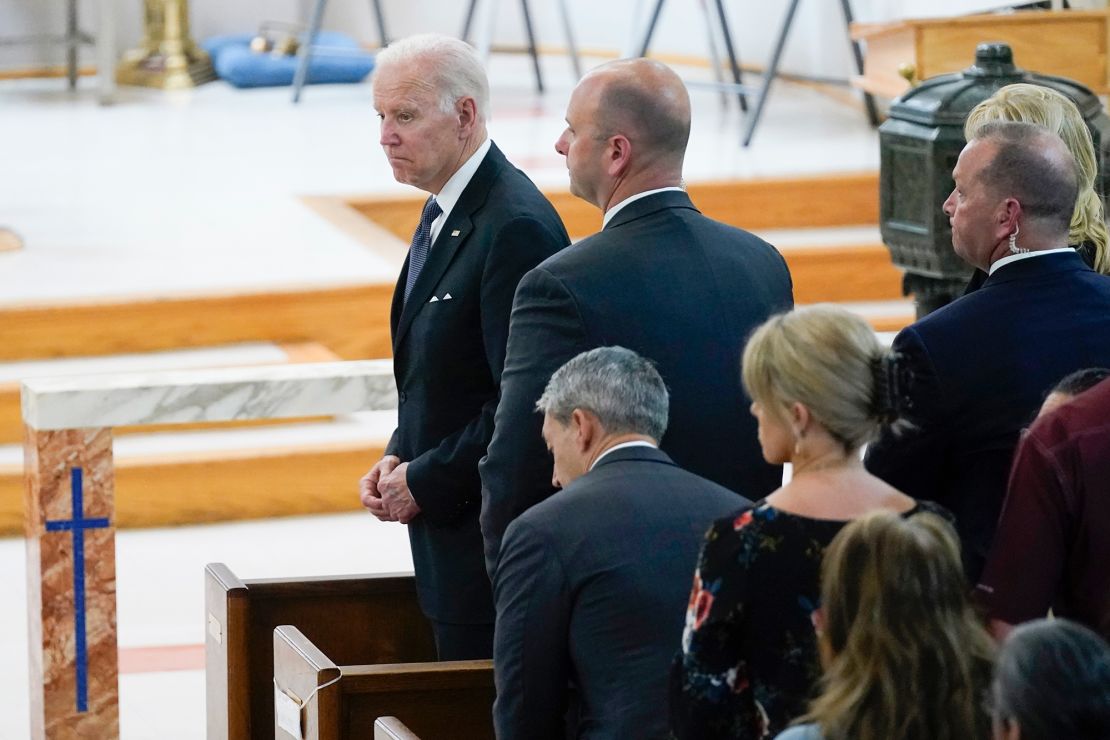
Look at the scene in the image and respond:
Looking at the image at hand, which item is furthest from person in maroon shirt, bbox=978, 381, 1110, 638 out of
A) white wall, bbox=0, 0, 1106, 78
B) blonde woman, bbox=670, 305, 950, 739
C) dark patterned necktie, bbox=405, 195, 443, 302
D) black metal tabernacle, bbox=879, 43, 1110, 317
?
white wall, bbox=0, 0, 1106, 78

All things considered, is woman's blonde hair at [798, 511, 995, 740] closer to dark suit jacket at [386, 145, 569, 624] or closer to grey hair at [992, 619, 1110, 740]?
grey hair at [992, 619, 1110, 740]

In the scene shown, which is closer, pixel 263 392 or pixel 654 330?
pixel 654 330

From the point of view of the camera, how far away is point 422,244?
309 cm

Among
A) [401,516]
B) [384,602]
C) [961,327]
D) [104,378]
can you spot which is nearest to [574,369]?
[961,327]

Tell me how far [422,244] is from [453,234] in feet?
0.40

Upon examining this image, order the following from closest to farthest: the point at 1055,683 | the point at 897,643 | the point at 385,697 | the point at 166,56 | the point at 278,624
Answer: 1. the point at 1055,683
2. the point at 897,643
3. the point at 385,697
4. the point at 278,624
5. the point at 166,56

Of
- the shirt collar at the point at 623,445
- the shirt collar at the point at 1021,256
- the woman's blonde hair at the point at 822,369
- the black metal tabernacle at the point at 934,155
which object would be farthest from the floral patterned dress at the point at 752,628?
the black metal tabernacle at the point at 934,155

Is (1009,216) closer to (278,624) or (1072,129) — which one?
(1072,129)

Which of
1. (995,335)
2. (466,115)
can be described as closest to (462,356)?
(466,115)

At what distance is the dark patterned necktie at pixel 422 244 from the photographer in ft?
10.0

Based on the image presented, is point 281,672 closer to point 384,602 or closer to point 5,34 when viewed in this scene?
point 384,602

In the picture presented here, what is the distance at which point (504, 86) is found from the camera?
1086cm

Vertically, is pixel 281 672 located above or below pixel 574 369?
below

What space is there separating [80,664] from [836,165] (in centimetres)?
458
